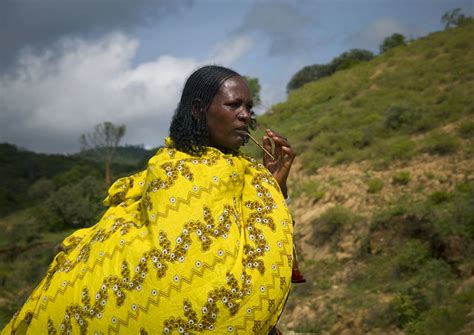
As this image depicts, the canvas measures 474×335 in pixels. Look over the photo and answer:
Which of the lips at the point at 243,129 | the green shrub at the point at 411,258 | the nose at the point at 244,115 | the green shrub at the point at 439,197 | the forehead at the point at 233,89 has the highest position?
the forehead at the point at 233,89

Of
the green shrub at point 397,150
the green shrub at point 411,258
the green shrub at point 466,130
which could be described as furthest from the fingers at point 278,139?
the green shrub at point 466,130

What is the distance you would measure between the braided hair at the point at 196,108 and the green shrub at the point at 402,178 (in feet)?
27.6

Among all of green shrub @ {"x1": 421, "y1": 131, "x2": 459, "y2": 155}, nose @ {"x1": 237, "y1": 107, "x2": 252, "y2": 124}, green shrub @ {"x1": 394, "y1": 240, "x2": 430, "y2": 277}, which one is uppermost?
nose @ {"x1": 237, "y1": 107, "x2": 252, "y2": 124}

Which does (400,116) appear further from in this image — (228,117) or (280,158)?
(228,117)

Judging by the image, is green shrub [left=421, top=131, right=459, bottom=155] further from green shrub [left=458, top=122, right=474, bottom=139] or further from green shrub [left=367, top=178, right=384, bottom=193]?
green shrub [left=367, top=178, right=384, bottom=193]

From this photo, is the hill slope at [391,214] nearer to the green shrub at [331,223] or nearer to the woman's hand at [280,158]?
the green shrub at [331,223]

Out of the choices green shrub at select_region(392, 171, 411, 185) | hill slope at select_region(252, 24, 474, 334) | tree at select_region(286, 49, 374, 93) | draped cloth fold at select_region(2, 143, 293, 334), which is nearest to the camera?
draped cloth fold at select_region(2, 143, 293, 334)

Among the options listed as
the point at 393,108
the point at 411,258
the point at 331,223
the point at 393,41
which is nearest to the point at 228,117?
the point at 411,258

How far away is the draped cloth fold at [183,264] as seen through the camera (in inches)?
65.5

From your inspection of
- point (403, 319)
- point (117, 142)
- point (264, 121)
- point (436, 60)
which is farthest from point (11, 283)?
point (117, 142)

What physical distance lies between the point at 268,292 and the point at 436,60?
20.2 m

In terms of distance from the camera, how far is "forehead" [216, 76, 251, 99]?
6.61 ft

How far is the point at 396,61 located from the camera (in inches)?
916

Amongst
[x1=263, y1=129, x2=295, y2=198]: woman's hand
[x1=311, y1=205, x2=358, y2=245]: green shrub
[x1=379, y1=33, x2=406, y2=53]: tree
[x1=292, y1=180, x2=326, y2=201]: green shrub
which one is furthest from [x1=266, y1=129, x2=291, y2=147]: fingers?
[x1=379, y1=33, x2=406, y2=53]: tree
